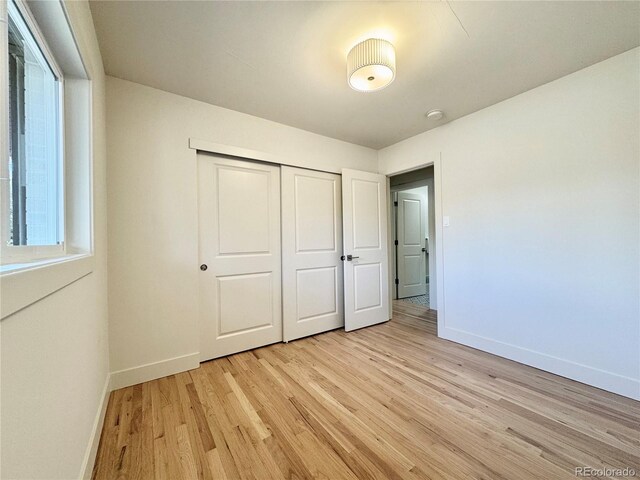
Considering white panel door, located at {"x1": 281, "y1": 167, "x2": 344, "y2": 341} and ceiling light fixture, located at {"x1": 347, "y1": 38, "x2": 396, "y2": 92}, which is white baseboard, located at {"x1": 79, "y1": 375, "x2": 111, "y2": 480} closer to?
white panel door, located at {"x1": 281, "y1": 167, "x2": 344, "y2": 341}

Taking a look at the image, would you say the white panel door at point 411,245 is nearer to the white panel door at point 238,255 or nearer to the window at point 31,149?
the white panel door at point 238,255

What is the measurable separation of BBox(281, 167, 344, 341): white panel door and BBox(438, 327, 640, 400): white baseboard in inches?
54.8

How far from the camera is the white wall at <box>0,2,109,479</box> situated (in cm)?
55

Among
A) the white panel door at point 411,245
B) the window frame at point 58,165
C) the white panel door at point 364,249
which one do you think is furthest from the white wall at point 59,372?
the white panel door at point 411,245

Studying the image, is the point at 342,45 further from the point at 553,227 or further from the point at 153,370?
the point at 153,370

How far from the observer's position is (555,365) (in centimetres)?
204

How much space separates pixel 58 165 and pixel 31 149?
27cm

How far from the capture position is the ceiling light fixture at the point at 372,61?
152 centimetres

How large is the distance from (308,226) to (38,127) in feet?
7.02

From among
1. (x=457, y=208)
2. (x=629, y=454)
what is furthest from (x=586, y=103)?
(x=629, y=454)

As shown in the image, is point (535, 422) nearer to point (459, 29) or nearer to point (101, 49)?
point (459, 29)

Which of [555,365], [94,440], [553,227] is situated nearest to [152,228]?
[94,440]

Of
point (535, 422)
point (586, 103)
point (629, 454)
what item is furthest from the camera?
point (586, 103)

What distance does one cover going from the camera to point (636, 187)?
1.70m
